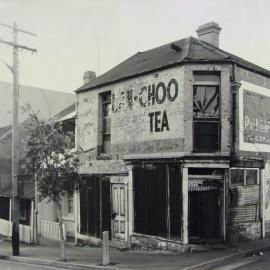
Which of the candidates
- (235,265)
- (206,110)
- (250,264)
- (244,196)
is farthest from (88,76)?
(250,264)

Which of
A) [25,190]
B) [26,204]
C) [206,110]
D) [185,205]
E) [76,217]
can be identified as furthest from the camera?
[25,190]

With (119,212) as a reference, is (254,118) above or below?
above

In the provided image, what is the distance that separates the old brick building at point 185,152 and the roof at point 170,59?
6 cm

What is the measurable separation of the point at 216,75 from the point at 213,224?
490cm

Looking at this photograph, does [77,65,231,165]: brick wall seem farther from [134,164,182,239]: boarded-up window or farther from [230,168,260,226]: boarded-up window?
[230,168,260,226]: boarded-up window

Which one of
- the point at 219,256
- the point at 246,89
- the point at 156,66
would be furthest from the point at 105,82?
the point at 219,256

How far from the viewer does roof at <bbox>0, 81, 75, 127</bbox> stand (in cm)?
3988

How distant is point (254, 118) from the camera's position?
54.2 ft

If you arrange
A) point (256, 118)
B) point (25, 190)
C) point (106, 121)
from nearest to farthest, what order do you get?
point (256, 118) < point (106, 121) < point (25, 190)

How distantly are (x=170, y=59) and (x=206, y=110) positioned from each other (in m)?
2.38

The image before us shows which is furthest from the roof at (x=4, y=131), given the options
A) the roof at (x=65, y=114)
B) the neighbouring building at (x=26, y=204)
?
the roof at (x=65, y=114)

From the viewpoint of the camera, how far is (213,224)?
48.9 feet

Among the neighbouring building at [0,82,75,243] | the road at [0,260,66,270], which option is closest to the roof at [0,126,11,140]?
the neighbouring building at [0,82,75,243]

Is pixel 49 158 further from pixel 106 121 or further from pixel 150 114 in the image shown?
pixel 106 121
